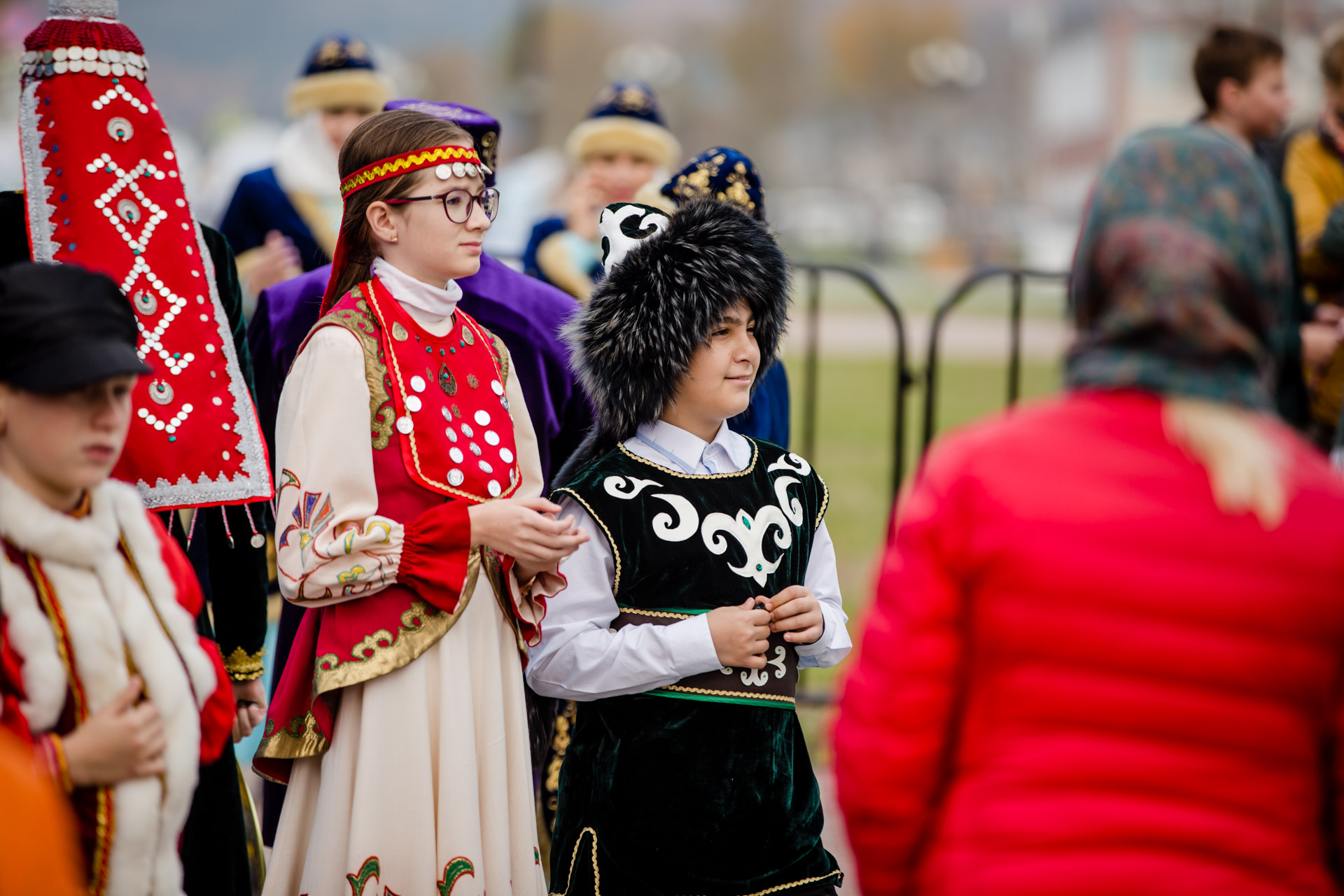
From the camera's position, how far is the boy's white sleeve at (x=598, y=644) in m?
2.60

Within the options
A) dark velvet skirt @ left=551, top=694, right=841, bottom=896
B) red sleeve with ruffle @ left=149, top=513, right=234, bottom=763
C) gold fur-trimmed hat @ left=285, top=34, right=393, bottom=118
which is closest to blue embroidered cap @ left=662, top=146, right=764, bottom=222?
dark velvet skirt @ left=551, top=694, right=841, bottom=896

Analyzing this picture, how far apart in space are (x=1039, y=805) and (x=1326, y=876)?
420mm

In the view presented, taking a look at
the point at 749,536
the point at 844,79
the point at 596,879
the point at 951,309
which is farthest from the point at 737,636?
the point at 844,79

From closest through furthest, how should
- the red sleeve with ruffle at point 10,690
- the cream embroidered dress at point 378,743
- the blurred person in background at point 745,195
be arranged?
1. the red sleeve with ruffle at point 10,690
2. the cream embroidered dress at point 378,743
3. the blurred person in background at point 745,195

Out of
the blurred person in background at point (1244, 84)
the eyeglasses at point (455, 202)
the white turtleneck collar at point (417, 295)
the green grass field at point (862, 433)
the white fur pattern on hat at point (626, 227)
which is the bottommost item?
the green grass field at point (862, 433)

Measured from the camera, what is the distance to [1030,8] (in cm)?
5306

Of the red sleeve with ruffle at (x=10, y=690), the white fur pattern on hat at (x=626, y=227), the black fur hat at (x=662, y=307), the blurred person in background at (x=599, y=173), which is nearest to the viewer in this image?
the red sleeve with ruffle at (x=10, y=690)

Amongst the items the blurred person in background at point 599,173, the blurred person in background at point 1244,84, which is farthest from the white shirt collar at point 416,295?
the blurred person in background at point 1244,84

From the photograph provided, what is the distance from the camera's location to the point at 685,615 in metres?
2.65

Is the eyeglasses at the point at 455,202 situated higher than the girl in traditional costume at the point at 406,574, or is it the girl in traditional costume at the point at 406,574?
the eyeglasses at the point at 455,202

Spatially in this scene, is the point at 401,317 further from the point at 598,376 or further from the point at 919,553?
the point at 919,553

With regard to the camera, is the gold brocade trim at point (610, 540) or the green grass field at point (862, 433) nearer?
the gold brocade trim at point (610, 540)

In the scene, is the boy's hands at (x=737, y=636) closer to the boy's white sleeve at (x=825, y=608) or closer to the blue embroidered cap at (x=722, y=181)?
the boy's white sleeve at (x=825, y=608)

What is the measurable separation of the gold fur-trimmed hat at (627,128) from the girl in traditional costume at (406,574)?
3095mm
